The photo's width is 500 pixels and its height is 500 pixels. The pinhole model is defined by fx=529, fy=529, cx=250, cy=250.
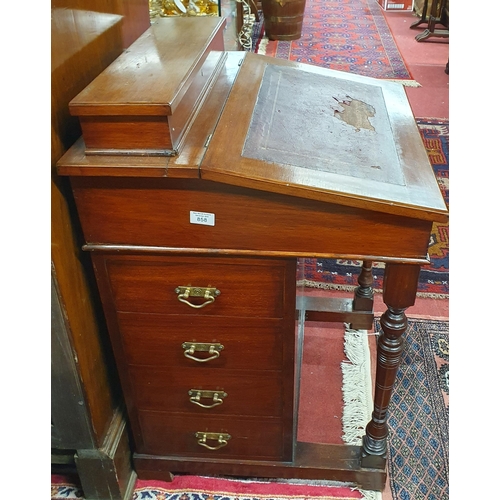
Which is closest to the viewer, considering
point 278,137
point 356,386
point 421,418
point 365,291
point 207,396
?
point 278,137

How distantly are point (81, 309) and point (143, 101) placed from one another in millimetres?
480

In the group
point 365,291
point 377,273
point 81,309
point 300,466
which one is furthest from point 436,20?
point 81,309

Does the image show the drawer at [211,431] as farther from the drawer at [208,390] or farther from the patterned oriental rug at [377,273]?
the patterned oriental rug at [377,273]

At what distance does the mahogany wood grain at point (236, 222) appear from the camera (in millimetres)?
952

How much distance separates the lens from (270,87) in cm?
122

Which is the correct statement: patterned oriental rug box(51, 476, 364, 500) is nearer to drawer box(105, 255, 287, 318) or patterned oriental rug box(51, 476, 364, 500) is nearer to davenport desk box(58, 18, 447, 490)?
davenport desk box(58, 18, 447, 490)

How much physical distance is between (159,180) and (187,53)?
13.3 inches

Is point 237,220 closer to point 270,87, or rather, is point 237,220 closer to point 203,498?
point 270,87

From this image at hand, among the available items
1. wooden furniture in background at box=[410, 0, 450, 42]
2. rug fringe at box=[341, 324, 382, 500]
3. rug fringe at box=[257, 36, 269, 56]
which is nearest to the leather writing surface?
rug fringe at box=[341, 324, 382, 500]

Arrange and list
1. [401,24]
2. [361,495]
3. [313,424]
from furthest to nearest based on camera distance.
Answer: [401,24], [313,424], [361,495]

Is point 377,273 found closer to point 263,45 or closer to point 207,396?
point 207,396

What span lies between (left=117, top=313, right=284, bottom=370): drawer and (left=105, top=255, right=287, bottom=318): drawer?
0.02 m

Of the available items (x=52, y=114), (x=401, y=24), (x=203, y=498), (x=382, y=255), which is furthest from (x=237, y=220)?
(x=401, y=24)

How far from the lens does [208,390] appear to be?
1.24 meters
